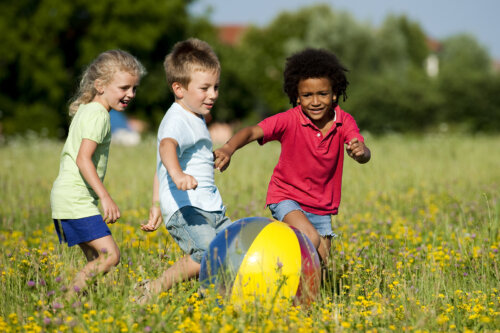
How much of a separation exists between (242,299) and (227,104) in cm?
4335

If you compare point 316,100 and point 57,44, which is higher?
point 57,44

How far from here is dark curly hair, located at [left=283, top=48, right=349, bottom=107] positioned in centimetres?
546

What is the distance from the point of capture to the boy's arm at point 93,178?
4.37m

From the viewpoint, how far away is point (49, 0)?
36031 millimetres

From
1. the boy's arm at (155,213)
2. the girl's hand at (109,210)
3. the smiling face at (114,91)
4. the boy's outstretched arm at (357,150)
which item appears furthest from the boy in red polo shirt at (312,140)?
the girl's hand at (109,210)

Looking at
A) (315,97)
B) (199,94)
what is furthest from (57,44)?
(199,94)

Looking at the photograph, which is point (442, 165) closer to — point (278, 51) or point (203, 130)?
point (203, 130)

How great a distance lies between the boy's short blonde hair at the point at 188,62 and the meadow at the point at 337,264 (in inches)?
56.4

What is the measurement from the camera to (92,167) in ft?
14.7

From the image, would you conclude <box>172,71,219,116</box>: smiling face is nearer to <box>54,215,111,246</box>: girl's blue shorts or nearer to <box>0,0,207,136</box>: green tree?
<box>54,215,111,246</box>: girl's blue shorts

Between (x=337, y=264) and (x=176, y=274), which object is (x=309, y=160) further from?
(x=176, y=274)

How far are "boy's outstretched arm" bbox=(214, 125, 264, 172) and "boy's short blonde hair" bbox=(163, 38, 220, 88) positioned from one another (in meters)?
0.56

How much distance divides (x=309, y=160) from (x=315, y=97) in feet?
1.88

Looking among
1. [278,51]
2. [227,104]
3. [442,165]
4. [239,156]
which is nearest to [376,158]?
[442,165]
